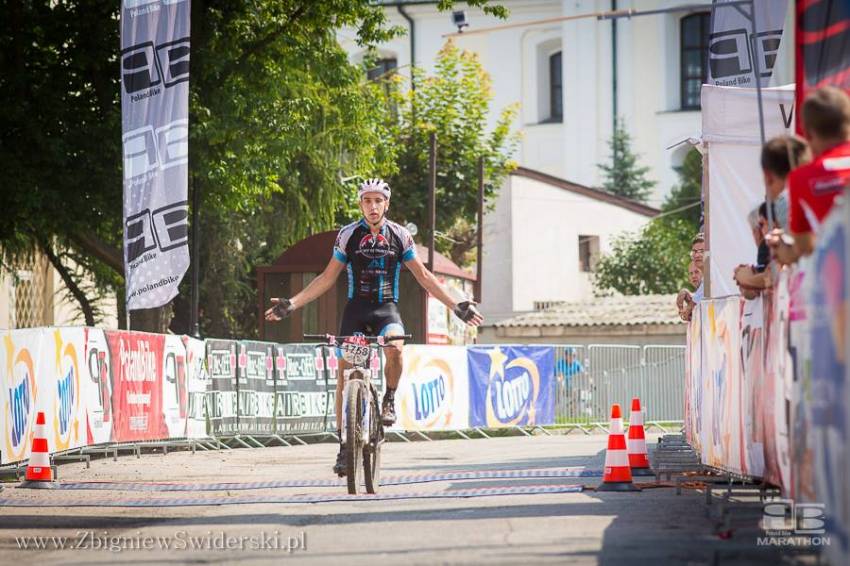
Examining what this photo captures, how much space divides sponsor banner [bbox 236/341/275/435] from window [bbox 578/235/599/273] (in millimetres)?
39965

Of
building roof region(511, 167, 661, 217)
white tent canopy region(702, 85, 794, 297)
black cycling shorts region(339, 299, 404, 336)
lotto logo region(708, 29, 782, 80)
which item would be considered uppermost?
building roof region(511, 167, 661, 217)

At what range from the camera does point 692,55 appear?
219 feet

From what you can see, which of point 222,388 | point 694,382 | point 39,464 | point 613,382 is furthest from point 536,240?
point 39,464

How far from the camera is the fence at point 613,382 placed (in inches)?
1112

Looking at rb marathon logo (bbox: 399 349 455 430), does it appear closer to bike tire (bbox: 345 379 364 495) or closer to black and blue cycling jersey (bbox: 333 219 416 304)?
black and blue cycling jersey (bbox: 333 219 416 304)

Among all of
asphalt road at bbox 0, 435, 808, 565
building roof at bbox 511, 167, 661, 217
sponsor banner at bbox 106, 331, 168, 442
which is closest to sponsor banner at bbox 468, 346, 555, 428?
sponsor banner at bbox 106, 331, 168, 442

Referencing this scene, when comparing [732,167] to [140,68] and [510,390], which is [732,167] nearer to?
[140,68]

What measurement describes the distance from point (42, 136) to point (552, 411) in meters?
10.1

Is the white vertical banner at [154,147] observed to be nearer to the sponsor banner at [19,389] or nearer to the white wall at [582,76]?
→ the sponsor banner at [19,389]

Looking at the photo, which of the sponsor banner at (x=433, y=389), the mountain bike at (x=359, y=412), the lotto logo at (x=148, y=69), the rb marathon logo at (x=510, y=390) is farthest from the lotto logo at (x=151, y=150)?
the rb marathon logo at (x=510, y=390)

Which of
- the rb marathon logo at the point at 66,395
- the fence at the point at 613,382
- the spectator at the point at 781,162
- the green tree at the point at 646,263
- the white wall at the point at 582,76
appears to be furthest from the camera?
the white wall at the point at 582,76

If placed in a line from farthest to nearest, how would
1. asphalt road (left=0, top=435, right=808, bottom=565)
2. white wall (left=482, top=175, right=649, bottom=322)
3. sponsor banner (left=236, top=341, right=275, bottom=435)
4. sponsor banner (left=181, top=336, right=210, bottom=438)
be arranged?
white wall (left=482, top=175, right=649, bottom=322), sponsor banner (left=236, top=341, right=275, bottom=435), sponsor banner (left=181, top=336, right=210, bottom=438), asphalt road (left=0, top=435, right=808, bottom=565)

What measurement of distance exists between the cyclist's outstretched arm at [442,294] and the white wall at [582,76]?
55.0 metres

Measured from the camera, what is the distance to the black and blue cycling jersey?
11.1 m
